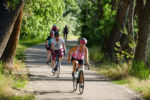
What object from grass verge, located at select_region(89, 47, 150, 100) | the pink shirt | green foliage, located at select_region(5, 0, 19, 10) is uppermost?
green foliage, located at select_region(5, 0, 19, 10)

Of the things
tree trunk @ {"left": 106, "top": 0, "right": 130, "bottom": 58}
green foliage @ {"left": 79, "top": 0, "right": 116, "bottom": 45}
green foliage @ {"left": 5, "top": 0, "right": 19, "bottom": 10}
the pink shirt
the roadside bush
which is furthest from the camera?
green foliage @ {"left": 79, "top": 0, "right": 116, "bottom": 45}

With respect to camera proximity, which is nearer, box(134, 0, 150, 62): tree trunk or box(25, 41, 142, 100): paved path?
box(25, 41, 142, 100): paved path

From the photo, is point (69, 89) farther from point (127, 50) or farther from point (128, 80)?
point (127, 50)

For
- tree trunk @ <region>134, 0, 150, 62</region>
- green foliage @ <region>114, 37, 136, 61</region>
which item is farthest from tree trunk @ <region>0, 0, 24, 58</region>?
green foliage @ <region>114, 37, 136, 61</region>

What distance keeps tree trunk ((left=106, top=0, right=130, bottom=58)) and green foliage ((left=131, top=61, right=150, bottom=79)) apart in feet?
20.5

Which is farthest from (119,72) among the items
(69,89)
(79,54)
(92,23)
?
(92,23)

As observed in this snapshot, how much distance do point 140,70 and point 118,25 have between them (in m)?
7.39

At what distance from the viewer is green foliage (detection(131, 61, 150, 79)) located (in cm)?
1327

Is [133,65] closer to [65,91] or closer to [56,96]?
[65,91]

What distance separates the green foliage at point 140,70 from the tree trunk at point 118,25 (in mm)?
6259

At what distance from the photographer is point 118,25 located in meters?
20.4

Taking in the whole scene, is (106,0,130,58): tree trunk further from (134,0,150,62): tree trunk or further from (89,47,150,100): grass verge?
(134,0,150,62): tree trunk

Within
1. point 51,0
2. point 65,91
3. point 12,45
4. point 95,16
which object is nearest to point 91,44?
point 95,16

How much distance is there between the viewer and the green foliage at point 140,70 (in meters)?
13.3
